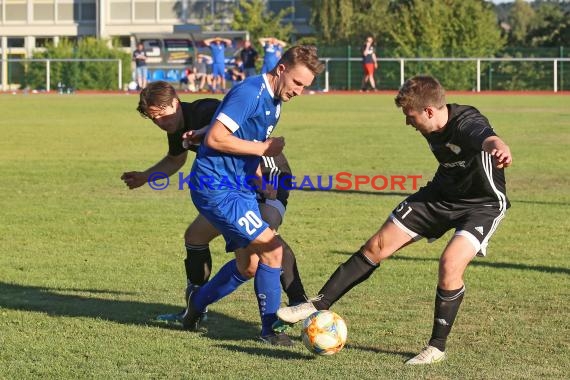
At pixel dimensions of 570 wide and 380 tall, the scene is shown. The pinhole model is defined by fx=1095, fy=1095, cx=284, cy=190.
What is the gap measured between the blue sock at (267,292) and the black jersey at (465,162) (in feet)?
3.71

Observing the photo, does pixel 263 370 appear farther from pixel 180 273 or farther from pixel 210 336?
pixel 180 273

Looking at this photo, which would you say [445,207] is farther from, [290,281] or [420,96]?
[290,281]

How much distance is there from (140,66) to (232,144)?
42.1 meters

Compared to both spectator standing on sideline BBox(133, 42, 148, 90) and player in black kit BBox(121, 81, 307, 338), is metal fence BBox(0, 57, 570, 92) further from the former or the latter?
player in black kit BBox(121, 81, 307, 338)

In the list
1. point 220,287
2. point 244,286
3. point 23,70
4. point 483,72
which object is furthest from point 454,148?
point 23,70

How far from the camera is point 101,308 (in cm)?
763

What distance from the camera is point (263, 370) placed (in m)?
5.99

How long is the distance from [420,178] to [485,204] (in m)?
9.56

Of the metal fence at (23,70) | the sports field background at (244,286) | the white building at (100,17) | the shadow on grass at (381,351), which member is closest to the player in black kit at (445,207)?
the shadow on grass at (381,351)

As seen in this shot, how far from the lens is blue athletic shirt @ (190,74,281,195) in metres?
6.24

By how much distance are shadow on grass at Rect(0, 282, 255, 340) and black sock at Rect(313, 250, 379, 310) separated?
0.61 metres

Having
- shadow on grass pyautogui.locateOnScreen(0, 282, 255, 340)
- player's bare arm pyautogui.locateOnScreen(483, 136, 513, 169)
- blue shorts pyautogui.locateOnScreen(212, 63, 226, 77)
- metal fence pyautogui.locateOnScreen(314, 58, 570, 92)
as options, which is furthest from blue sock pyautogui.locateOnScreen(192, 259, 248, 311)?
metal fence pyautogui.locateOnScreen(314, 58, 570, 92)

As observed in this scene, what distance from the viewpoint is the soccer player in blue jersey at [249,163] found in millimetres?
6223

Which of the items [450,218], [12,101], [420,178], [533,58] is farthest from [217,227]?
[533,58]
